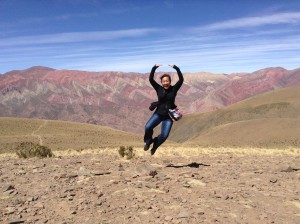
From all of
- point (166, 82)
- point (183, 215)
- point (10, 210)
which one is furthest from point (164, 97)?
point (10, 210)

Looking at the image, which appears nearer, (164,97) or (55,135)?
(164,97)

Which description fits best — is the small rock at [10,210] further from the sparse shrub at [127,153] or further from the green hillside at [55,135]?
the green hillside at [55,135]

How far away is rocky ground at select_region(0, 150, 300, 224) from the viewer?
257 inches

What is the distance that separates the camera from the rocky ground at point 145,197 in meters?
6.54

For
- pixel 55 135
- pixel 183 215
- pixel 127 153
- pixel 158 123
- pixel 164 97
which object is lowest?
pixel 55 135

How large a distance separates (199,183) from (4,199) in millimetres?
4349

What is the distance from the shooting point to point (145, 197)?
7.48 meters

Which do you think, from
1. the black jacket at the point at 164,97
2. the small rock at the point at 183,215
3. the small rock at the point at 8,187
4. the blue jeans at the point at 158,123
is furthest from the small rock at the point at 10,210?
the black jacket at the point at 164,97

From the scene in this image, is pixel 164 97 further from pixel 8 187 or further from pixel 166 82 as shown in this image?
pixel 8 187

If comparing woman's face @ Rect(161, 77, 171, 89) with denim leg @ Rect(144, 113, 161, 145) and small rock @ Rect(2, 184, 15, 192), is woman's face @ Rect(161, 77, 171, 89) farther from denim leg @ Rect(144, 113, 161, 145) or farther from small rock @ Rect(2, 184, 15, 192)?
small rock @ Rect(2, 184, 15, 192)

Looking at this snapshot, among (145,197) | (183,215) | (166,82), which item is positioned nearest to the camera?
(183,215)

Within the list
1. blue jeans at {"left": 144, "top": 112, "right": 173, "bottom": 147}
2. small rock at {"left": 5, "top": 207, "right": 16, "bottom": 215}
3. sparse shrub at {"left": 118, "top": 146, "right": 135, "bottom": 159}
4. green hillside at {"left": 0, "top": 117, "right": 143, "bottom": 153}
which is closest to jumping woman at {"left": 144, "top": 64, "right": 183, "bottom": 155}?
blue jeans at {"left": 144, "top": 112, "right": 173, "bottom": 147}

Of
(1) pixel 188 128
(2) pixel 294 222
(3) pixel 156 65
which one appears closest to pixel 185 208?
(2) pixel 294 222

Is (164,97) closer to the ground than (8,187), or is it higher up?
higher up
